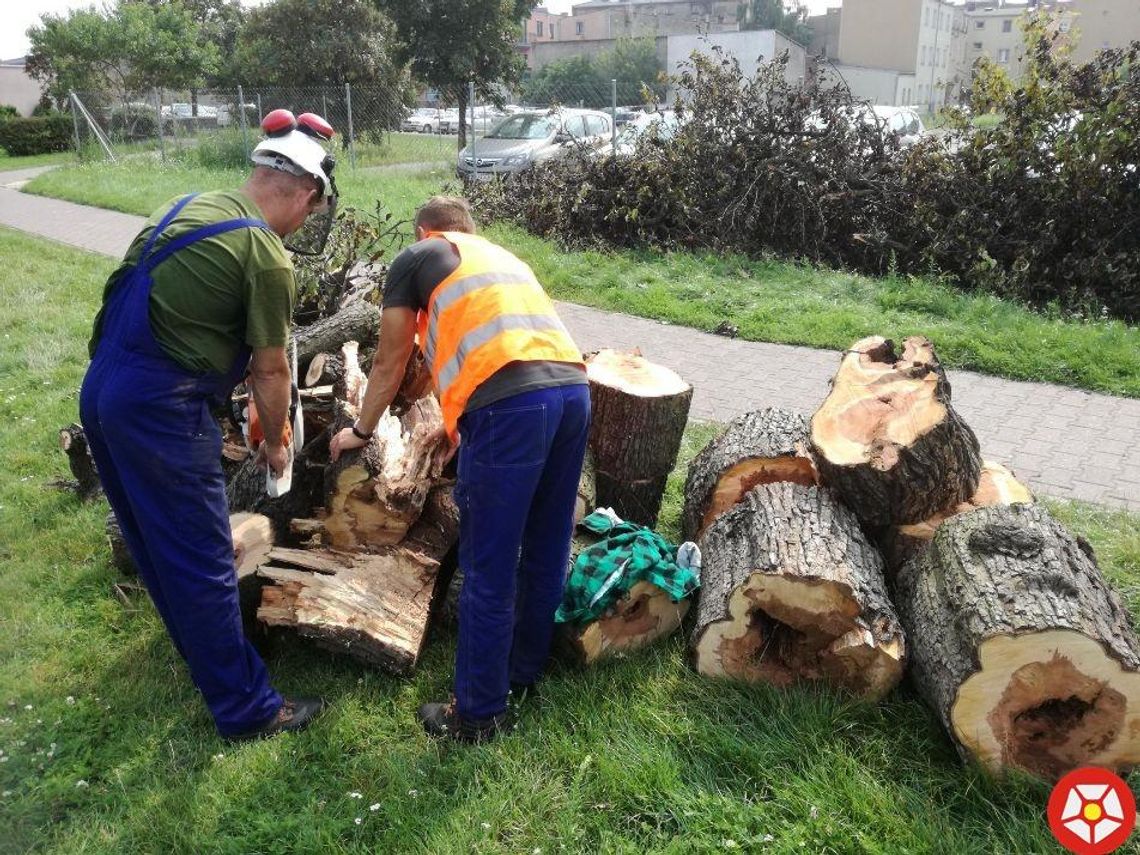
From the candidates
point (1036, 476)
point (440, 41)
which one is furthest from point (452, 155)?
point (1036, 476)

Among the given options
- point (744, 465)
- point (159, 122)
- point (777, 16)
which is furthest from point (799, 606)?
point (777, 16)

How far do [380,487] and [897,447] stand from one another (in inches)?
80.9

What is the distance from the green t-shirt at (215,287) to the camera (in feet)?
9.07

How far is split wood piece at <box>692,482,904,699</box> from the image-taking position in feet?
10.1

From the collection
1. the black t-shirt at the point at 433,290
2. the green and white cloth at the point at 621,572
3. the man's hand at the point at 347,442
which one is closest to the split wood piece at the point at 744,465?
the green and white cloth at the point at 621,572

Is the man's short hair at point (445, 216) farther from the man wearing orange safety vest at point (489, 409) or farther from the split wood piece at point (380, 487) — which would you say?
the split wood piece at point (380, 487)

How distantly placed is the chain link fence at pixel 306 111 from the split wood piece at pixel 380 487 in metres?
12.3

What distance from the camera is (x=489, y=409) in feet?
9.15

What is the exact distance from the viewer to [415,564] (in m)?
3.68

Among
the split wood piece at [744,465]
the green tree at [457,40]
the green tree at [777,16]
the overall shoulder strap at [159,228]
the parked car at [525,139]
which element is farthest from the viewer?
the green tree at [777,16]

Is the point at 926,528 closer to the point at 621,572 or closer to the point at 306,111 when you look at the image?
the point at 621,572

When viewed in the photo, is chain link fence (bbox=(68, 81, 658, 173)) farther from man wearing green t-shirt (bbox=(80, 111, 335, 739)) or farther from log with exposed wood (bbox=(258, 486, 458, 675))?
man wearing green t-shirt (bbox=(80, 111, 335, 739))

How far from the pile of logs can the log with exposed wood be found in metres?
1.11

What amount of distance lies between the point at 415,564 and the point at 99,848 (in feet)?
4.72
